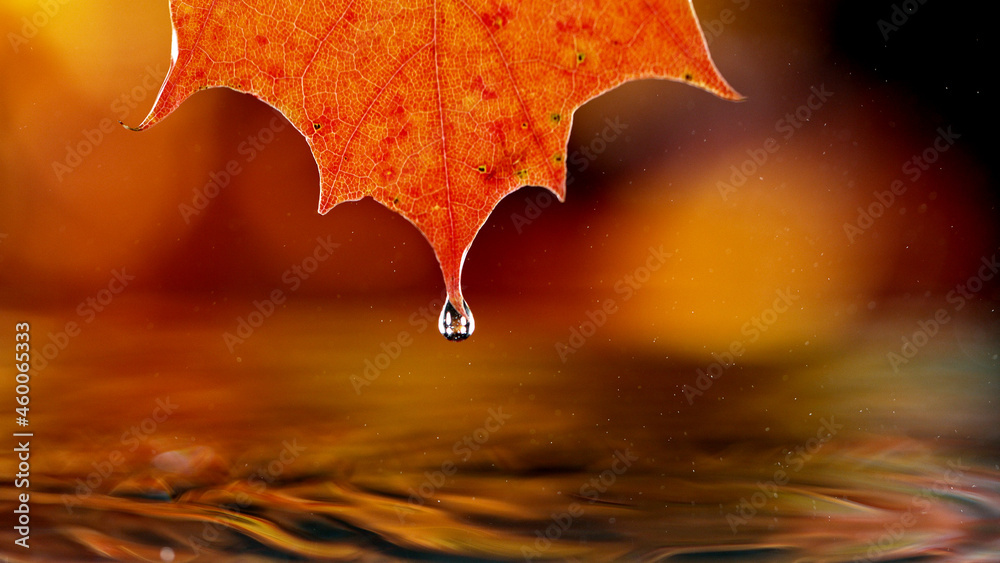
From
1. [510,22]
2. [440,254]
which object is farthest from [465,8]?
[440,254]

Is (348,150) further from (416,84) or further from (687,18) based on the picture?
(687,18)

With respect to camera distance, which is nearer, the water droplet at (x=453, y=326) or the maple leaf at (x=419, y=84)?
the maple leaf at (x=419, y=84)

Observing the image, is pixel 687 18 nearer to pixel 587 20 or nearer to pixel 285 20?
pixel 587 20

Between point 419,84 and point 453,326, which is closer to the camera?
point 419,84

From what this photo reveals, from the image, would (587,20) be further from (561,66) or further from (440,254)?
(440,254)

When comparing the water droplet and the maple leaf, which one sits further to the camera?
the water droplet

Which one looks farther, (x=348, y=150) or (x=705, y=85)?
(x=348, y=150)

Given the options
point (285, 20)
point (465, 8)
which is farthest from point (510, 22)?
point (285, 20)
